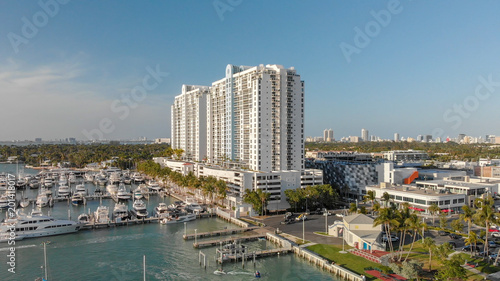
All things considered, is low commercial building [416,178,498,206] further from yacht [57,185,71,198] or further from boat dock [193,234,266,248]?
yacht [57,185,71,198]

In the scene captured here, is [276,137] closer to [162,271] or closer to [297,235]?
[297,235]

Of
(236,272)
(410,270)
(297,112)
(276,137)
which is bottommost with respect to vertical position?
(236,272)

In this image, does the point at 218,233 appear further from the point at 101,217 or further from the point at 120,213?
the point at 101,217

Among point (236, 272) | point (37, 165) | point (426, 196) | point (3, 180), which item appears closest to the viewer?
point (236, 272)

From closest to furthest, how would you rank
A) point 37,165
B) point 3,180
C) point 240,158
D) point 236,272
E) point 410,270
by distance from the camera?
point 410,270
point 236,272
point 240,158
point 3,180
point 37,165

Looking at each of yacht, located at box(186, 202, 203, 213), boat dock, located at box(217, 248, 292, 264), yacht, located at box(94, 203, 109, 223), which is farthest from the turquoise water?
yacht, located at box(186, 202, 203, 213)

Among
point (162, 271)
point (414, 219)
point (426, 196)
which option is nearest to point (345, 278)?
point (414, 219)

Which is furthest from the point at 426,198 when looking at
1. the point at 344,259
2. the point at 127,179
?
the point at 127,179
